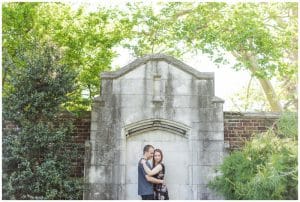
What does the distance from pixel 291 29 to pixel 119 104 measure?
656 centimetres

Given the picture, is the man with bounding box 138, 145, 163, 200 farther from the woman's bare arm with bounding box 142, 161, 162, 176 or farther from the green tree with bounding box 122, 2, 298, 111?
the green tree with bounding box 122, 2, 298, 111

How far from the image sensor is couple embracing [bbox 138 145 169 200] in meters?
8.13

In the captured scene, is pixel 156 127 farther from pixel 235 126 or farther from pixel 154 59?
pixel 235 126

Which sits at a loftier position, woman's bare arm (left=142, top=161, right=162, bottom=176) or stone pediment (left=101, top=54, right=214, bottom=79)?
stone pediment (left=101, top=54, right=214, bottom=79)

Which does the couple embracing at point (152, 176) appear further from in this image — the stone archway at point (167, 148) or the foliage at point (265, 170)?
the foliage at point (265, 170)

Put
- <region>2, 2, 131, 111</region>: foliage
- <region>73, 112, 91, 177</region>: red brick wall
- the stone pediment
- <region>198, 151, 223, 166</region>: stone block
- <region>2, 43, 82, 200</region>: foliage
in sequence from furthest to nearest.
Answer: <region>2, 2, 131, 111</region>: foliage < <region>73, 112, 91, 177</region>: red brick wall < the stone pediment < <region>198, 151, 223, 166</region>: stone block < <region>2, 43, 82, 200</region>: foliage

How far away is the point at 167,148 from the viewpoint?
8.77 metres

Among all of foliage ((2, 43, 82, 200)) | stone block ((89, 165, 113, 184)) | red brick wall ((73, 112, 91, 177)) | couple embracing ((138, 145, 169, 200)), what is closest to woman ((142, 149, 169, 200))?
couple embracing ((138, 145, 169, 200))

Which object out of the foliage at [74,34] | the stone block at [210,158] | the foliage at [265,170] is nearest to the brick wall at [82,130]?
the foliage at [74,34]

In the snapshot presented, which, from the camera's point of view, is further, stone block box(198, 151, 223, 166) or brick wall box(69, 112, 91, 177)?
brick wall box(69, 112, 91, 177)

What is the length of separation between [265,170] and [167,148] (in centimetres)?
284

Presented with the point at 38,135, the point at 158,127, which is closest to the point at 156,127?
the point at 158,127

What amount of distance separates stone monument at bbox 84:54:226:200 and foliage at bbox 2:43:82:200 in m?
0.58

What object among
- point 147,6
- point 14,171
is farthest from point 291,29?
point 14,171
